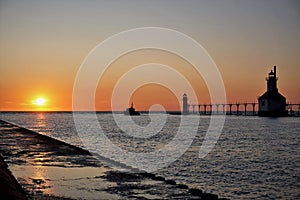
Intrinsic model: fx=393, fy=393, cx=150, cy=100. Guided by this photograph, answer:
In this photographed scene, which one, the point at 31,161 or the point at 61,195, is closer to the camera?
the point at 61,195

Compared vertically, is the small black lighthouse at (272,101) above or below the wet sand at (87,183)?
above

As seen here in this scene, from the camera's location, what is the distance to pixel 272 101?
431 ft

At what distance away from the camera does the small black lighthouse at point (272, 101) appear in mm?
131000

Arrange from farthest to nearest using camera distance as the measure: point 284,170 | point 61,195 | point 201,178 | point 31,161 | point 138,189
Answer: point 284,170 → point 31,161 → point 201,178 → point 138,189 → point 61,195

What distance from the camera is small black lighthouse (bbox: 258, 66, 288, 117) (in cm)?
13100

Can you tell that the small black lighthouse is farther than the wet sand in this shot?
Yes

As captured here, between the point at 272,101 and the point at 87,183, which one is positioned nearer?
the point at 87,183

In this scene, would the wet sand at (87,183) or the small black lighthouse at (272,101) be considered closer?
the wet sand at (87,183)

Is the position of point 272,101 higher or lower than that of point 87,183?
higher

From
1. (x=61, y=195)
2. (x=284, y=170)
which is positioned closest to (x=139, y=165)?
(x=284, y=170)

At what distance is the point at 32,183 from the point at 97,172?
4323 mm

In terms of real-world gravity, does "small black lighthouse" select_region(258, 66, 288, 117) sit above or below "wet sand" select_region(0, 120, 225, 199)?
above

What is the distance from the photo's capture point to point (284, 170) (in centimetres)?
2370

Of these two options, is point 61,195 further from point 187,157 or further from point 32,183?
point 187,157
